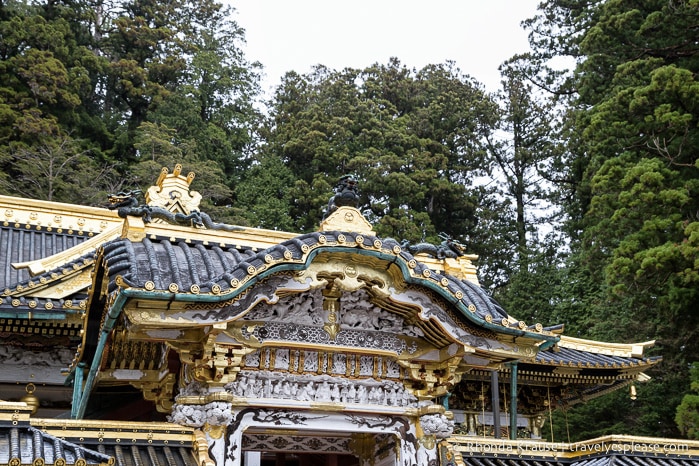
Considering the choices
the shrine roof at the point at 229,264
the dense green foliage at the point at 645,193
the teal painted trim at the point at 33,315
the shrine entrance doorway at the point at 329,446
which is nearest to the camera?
the shrine roof at the point at 229,264

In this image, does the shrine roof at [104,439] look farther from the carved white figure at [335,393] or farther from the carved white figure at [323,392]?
the carved white figure at [335,393]

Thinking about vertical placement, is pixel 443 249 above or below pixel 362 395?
above

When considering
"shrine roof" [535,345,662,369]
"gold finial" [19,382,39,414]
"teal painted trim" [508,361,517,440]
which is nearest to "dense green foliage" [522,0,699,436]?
"shrine roof" [535,345,662,369]

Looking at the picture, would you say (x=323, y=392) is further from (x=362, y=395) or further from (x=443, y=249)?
(x=443, y=249)

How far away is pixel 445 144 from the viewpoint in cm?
3678

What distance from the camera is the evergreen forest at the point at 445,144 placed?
66.8 ft

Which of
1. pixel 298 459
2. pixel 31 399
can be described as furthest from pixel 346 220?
pixel 31 399

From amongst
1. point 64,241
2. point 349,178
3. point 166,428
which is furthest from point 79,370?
point 64,241

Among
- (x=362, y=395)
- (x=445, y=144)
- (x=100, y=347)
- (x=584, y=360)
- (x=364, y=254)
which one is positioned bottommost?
(x=362, y=395)

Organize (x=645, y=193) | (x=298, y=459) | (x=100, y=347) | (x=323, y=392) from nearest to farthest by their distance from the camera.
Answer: (x=100, y=347), (x=323, y=392), (x=298, y=459), (x=645, y=193)

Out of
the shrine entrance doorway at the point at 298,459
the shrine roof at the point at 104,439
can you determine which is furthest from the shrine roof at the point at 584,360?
the shrine roof at the point at 104,439

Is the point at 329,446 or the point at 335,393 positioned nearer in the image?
the point at 335,393

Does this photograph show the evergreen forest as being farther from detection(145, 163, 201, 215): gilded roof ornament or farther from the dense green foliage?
detection(145, 163, 201, 215): gilded roof ornament

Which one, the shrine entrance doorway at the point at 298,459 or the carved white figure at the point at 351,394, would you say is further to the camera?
the shrine entrance doorway at the point at 298,459
